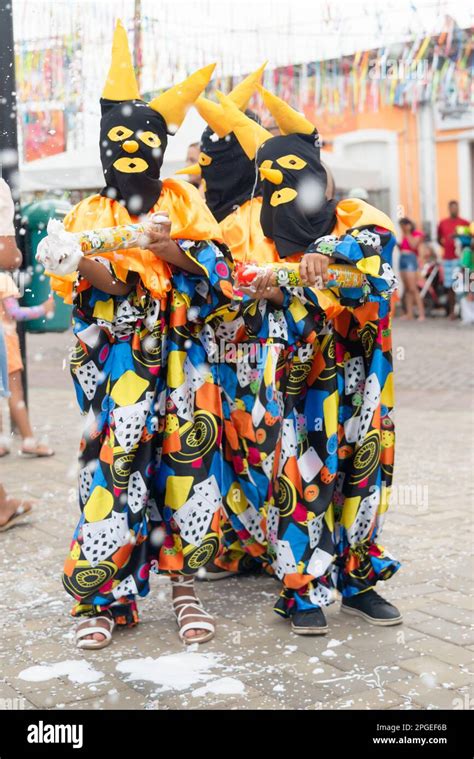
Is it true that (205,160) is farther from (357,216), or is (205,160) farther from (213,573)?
(213,573)

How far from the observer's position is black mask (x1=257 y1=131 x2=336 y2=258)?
325cm

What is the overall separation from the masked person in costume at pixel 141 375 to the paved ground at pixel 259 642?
16 cm

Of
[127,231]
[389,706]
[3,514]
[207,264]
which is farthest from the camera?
[3,514]

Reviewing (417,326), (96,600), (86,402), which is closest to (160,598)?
(96,600)

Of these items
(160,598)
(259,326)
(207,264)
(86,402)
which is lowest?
(160,598)

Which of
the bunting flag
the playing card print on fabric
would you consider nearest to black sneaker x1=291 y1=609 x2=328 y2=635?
the playing card print on fabric

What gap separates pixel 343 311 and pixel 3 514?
2.18 m

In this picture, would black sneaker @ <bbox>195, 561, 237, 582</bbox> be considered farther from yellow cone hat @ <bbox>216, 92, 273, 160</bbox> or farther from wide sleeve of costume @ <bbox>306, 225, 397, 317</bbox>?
yellow cone hat @ <bbox>216, 92, 273, 160</bbox>

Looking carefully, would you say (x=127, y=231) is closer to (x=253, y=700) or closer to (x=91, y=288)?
(x=91, y=288)

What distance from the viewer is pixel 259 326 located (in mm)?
3270

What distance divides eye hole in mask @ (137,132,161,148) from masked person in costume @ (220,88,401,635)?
0.39m

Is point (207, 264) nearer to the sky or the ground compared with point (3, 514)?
nearer to the sky
